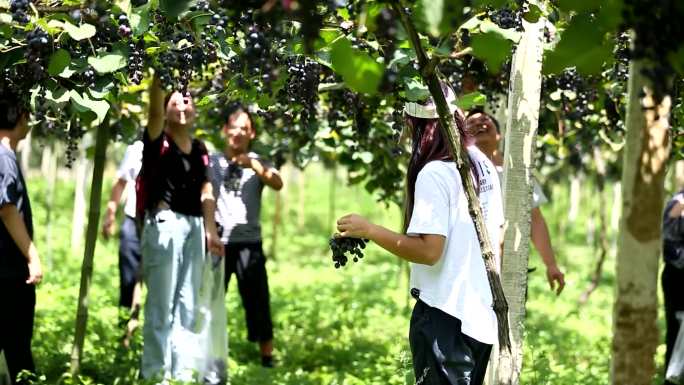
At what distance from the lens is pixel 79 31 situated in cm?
308

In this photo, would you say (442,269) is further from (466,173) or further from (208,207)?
(208,207)

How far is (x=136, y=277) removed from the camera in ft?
22.1

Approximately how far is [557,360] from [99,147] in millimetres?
3917

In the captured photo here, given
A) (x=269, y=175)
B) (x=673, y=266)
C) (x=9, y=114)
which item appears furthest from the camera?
(x=269, y=175)

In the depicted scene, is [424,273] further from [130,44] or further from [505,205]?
[130,44]

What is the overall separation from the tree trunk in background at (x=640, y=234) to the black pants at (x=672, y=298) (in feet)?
12.3

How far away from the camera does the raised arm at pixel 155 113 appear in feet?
15.7

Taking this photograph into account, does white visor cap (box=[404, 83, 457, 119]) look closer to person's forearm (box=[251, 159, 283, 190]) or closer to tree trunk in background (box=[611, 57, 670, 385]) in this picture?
tree trunk in background (box=[611, 57, 670, 385])

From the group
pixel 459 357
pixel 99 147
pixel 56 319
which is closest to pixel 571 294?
pixel 56 319

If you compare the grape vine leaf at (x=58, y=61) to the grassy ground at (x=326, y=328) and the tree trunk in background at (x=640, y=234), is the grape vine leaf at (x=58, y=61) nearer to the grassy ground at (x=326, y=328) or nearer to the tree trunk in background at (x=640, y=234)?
the grassy ground at (x=326, y=328)

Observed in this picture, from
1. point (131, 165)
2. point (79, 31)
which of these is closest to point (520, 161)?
point (79, 31)

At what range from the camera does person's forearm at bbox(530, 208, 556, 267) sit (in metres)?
5.10

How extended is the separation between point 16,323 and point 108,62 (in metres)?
1.77

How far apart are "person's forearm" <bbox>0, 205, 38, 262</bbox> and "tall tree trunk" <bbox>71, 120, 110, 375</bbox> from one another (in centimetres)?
49
